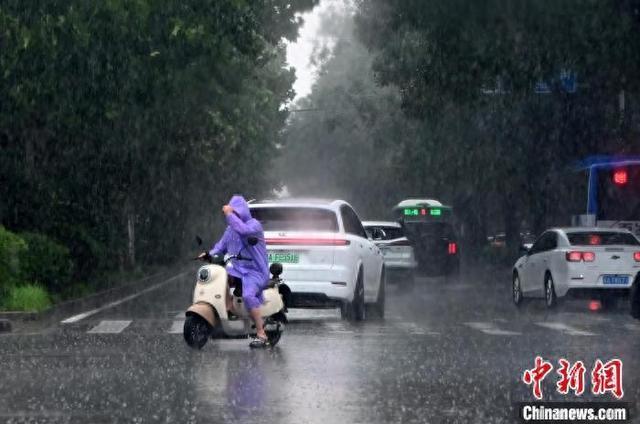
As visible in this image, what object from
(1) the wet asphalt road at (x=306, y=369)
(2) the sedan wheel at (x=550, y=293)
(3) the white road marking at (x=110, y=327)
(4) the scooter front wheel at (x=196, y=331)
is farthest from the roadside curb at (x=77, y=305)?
(2) the sedan wheel at (x=550, y=293)

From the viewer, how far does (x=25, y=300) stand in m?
22.4

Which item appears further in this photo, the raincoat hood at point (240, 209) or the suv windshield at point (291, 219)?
the suv windshield at point (291, 219)

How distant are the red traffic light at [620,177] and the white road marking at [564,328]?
1005cm

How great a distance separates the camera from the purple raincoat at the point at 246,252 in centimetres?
1594

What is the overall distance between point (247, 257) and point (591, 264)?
10.7 m

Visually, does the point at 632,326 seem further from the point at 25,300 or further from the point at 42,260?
the point at 42,260

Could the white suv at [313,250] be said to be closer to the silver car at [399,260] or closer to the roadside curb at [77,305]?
the roadside curb at [77,305]

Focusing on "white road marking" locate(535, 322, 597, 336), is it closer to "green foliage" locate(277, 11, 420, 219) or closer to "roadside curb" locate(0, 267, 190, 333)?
"roadside curb" locate(0, 267, 190, 333)

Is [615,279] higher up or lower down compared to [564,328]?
higher up

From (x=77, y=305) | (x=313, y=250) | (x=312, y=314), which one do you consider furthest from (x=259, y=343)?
(x=77, y=305)

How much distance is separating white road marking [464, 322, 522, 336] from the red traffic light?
10.2m

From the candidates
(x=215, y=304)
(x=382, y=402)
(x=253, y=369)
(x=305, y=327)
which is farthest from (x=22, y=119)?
(x=382, y=402)

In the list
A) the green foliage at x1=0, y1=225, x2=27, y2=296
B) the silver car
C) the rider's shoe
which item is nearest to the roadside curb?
the green foliage at x1=0, y1=225, x2=27, y2=296

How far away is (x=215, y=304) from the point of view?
52.1ft
